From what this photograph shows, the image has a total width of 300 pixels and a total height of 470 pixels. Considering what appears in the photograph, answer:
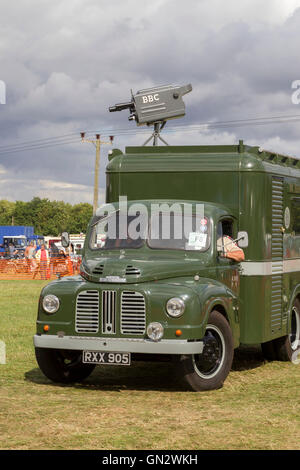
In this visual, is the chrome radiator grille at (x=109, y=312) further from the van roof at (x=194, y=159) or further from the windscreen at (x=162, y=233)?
the van roof at (x=194, y=159)

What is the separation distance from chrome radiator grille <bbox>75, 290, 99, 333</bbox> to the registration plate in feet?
0.84

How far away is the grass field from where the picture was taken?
6562 millimetres

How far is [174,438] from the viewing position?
663 centimetres

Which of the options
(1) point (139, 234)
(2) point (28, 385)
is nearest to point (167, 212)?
(1) point (139, 234)

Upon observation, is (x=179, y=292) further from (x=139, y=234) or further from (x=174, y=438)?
(x=174, y=438)

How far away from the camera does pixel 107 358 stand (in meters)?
8.85

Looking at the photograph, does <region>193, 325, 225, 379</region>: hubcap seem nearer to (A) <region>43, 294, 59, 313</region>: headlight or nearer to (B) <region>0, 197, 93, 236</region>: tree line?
(A) <region>43, 294, 59, 313</region>: headlight

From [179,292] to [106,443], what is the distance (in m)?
2.61

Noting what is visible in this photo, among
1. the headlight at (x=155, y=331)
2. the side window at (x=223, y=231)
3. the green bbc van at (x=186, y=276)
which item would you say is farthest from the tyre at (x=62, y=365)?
the side window at (x=223, y=231)

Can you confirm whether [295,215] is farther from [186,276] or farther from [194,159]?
[186,276]

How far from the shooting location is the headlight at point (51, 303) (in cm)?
919

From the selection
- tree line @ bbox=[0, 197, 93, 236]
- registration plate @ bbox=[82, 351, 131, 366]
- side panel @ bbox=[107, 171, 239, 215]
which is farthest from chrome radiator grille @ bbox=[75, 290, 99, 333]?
tree line @ bbox=[0, 197, 93, 236]

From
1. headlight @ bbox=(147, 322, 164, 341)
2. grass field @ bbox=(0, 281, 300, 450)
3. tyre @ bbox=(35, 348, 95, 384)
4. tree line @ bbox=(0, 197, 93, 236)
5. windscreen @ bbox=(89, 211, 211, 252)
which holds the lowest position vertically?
grass field @ bbox=(0, 281, 300, 450)

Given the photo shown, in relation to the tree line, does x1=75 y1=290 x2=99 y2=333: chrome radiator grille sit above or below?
below
